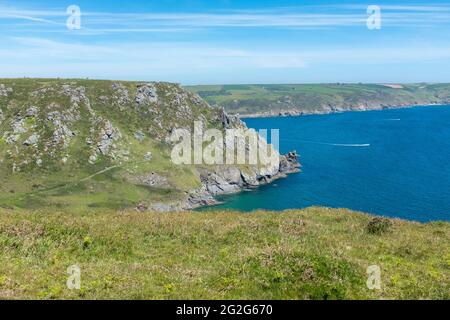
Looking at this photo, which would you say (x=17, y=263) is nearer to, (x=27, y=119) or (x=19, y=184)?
(x=19, y=184)

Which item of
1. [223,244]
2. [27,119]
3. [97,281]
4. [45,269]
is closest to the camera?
[97,281]

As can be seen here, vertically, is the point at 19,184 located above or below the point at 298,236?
below

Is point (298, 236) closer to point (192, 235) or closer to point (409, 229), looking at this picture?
point (192, 235)
